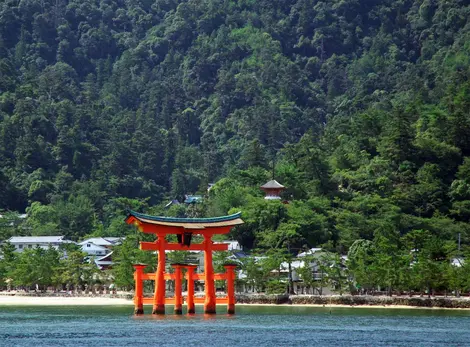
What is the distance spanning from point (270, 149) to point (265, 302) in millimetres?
81910

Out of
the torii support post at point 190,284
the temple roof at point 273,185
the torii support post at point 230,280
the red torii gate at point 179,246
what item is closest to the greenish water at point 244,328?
the torii support post at point 190,284

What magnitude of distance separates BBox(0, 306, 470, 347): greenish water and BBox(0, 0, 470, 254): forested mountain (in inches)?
587

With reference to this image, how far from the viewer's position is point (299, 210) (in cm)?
10725

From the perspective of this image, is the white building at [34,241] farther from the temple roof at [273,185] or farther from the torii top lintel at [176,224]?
the torii top lintel at [176,224]

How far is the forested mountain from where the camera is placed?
109375 mm

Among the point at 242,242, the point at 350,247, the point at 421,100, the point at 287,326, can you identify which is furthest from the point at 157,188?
the point at 287,326

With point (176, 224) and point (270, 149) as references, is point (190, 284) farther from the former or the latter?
point (270, 149)

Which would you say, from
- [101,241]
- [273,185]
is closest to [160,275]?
[273,185]

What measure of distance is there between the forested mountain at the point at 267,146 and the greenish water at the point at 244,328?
48.9 ft

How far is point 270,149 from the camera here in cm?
17075

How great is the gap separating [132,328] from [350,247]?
1514 inches

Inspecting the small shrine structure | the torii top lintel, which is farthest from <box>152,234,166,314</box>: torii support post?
the small shrine structure

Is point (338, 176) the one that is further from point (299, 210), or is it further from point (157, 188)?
point (157, 188)

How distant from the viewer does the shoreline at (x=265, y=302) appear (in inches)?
3236
